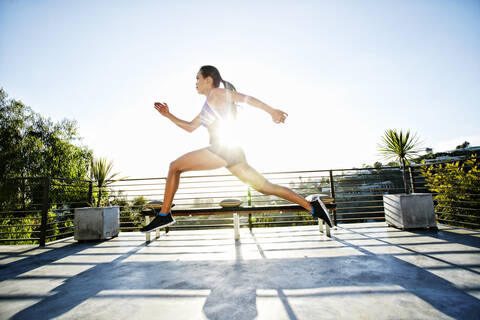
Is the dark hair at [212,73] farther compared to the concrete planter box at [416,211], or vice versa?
the concrete planter box at [416,211]

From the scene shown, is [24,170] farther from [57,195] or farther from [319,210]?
[319,210]

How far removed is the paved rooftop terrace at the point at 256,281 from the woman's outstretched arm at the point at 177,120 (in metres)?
1.33

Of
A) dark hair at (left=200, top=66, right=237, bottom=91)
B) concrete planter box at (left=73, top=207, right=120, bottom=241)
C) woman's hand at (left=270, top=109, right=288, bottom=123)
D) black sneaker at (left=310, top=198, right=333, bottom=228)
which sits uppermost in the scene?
dark hair at (left=200, top=66, right=237, bottom=91)

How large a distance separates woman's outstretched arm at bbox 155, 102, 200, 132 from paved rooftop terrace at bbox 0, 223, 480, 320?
1325mm

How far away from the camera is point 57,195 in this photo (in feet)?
52.8

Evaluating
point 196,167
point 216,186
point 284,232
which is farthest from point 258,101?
point 216,186

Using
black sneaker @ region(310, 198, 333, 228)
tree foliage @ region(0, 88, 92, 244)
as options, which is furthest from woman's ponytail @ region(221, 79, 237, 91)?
tree foliage @ region(0, 88, 92, 244)

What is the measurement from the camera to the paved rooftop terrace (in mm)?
1277

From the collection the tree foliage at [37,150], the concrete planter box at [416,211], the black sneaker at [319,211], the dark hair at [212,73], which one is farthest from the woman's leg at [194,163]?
the tree foliage at [37,150]

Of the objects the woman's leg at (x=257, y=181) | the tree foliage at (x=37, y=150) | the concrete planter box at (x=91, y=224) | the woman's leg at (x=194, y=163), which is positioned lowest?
the concrete planter box at (x=91, y=224)

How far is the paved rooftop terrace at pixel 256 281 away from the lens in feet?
4.19

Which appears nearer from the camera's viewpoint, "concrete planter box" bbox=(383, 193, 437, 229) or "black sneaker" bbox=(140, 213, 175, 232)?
"black sneaker" bbox=(140, 213, 175, 232)

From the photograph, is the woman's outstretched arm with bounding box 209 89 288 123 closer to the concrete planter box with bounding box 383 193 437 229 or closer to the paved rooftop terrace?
the paved rooftop terrace

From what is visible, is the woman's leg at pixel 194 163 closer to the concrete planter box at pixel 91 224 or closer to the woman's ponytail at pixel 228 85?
the woman's ponytail at pixel 228 85
